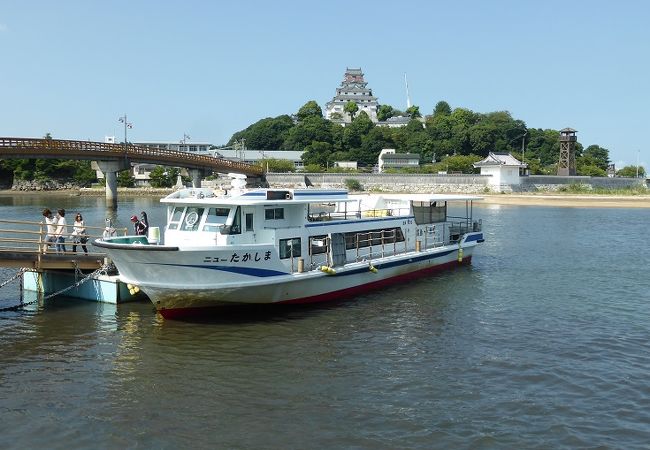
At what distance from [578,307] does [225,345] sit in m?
13.7

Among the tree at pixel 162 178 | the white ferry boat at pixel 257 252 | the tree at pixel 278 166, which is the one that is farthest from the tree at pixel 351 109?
the white ferry boat at pixel 257 252

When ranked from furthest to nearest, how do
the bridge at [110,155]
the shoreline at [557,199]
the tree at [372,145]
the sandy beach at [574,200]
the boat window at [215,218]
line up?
the tree at [372,145] < the shoreline at [557,199] < the sandy beach at [574,200] < the bridge at [110,155] < the boat window at [215,218]

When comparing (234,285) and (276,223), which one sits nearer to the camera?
(234,285)

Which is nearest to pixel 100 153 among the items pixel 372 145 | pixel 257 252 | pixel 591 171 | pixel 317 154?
pixel 257 252

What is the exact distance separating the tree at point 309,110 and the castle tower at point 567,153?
74.0 metres

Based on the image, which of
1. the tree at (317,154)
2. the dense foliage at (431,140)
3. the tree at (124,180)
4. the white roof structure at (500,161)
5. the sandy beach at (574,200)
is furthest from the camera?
the dense foliage at (431,140)

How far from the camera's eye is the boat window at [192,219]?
19297 millimetres

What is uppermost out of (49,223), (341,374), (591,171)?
(591,171)

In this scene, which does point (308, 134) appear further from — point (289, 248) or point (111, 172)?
point (289, 248)

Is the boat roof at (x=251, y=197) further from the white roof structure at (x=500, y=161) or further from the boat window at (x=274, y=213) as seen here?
the white roof structure at (x=500, y=161)

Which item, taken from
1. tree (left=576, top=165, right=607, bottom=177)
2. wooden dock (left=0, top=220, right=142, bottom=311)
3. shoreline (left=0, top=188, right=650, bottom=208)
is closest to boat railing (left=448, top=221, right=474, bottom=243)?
wooden dock (left=0, top=220, right=142, bottom=311)

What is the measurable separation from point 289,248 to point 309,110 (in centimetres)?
15119

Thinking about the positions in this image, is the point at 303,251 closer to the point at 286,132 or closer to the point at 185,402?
the point at 185,402

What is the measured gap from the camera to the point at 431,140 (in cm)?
13988
